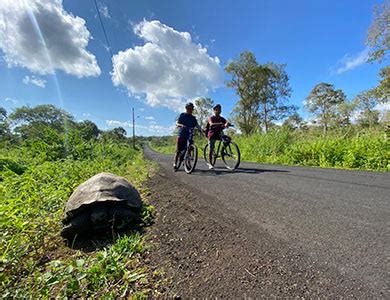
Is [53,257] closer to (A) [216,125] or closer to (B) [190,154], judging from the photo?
(B) [190,154]

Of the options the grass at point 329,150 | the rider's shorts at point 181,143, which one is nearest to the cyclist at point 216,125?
the rider's shorts at point 181,143

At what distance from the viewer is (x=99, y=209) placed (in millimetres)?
2467

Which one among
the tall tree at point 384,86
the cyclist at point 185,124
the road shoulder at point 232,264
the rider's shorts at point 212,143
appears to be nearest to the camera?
the road shoulder at point 232,264

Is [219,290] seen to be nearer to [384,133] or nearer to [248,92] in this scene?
[384,133]

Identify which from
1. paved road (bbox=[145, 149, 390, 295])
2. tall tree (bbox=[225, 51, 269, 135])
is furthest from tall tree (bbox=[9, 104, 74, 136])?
paved road (bbox=[145, 149, 390, 295])

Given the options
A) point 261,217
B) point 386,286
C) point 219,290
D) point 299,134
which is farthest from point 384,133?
point 219,290

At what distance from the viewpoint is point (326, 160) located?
724 centimetres

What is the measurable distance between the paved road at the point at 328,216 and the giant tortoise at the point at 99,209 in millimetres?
1349

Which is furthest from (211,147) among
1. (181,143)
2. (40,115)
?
(40,115)

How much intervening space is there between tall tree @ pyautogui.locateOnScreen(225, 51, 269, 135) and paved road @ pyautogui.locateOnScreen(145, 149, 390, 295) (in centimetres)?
2447

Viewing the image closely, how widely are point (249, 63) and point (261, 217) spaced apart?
95.6ft

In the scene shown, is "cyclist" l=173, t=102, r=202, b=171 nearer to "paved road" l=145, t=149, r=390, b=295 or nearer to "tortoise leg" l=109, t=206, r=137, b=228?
"paved road" l=145, t=149, r=390, b=295

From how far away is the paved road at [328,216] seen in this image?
4.76 feet

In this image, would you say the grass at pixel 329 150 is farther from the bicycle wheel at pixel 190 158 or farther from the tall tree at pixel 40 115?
the tall tree at pixel 40 115
